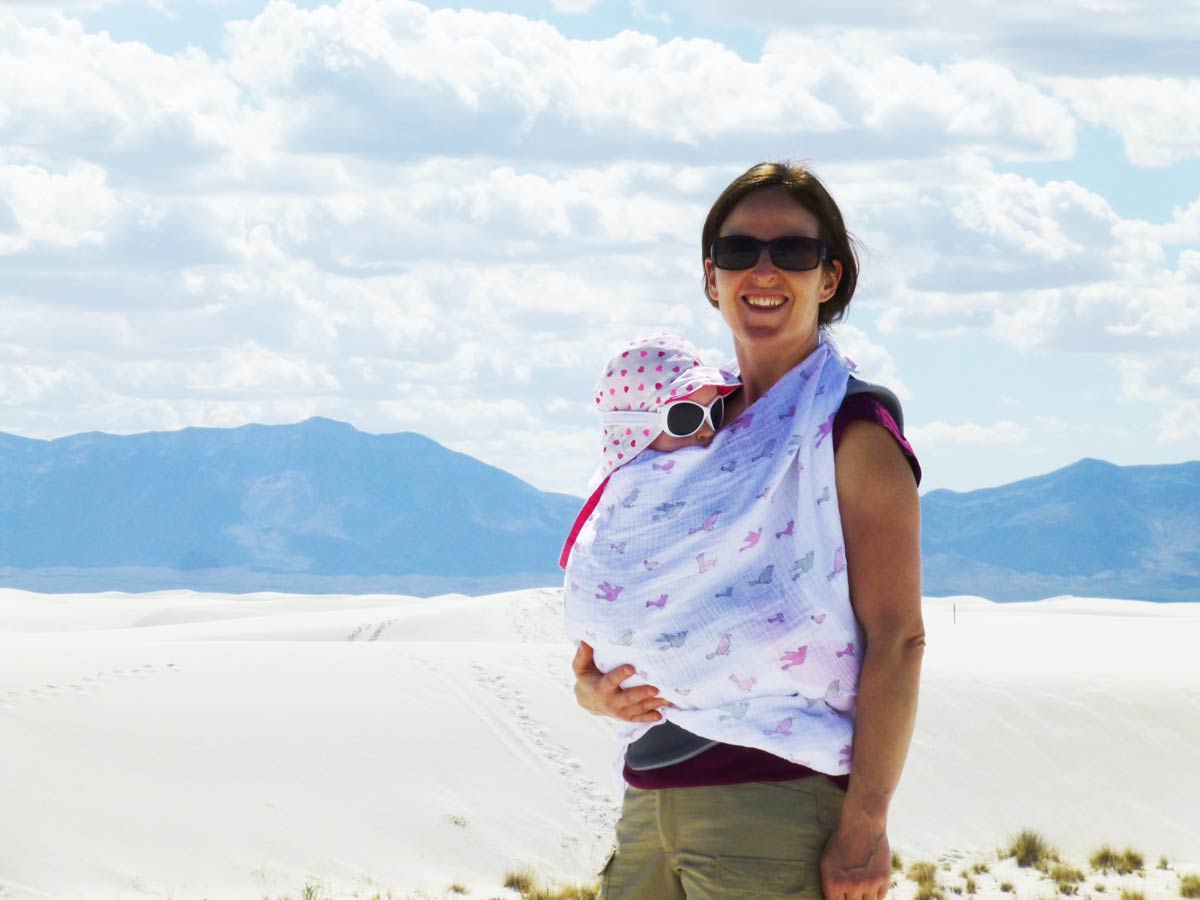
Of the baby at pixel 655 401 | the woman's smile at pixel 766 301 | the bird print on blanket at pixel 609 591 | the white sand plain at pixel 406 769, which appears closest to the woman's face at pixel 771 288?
the woman's smile at pixel 766 301

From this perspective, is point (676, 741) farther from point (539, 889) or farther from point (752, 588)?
point (539, 889)

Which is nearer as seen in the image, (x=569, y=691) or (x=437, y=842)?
(x=437, y=842)

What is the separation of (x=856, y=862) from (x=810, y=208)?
4.05 ft

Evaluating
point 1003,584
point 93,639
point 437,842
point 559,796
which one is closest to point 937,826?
point 559,796

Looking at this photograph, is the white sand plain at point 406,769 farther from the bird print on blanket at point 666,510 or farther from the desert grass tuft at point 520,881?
the bird print on blanket at point 666,510

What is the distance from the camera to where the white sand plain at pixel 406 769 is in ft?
33.9

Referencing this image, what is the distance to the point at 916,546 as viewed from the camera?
2682 millimetres

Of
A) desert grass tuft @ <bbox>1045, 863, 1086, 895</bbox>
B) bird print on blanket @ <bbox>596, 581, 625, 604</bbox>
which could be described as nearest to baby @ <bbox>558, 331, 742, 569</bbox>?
bird print on blanket @ <bbox>596, 581, 625, 604</bbox>

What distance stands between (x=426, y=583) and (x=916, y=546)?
185 m

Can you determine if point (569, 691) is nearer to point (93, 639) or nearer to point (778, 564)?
point (93, 639)

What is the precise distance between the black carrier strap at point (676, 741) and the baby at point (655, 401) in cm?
28

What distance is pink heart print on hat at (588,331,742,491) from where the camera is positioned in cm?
296

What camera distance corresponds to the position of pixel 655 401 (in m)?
2.98

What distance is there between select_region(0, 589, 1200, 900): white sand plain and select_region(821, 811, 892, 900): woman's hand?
25.5 ft
